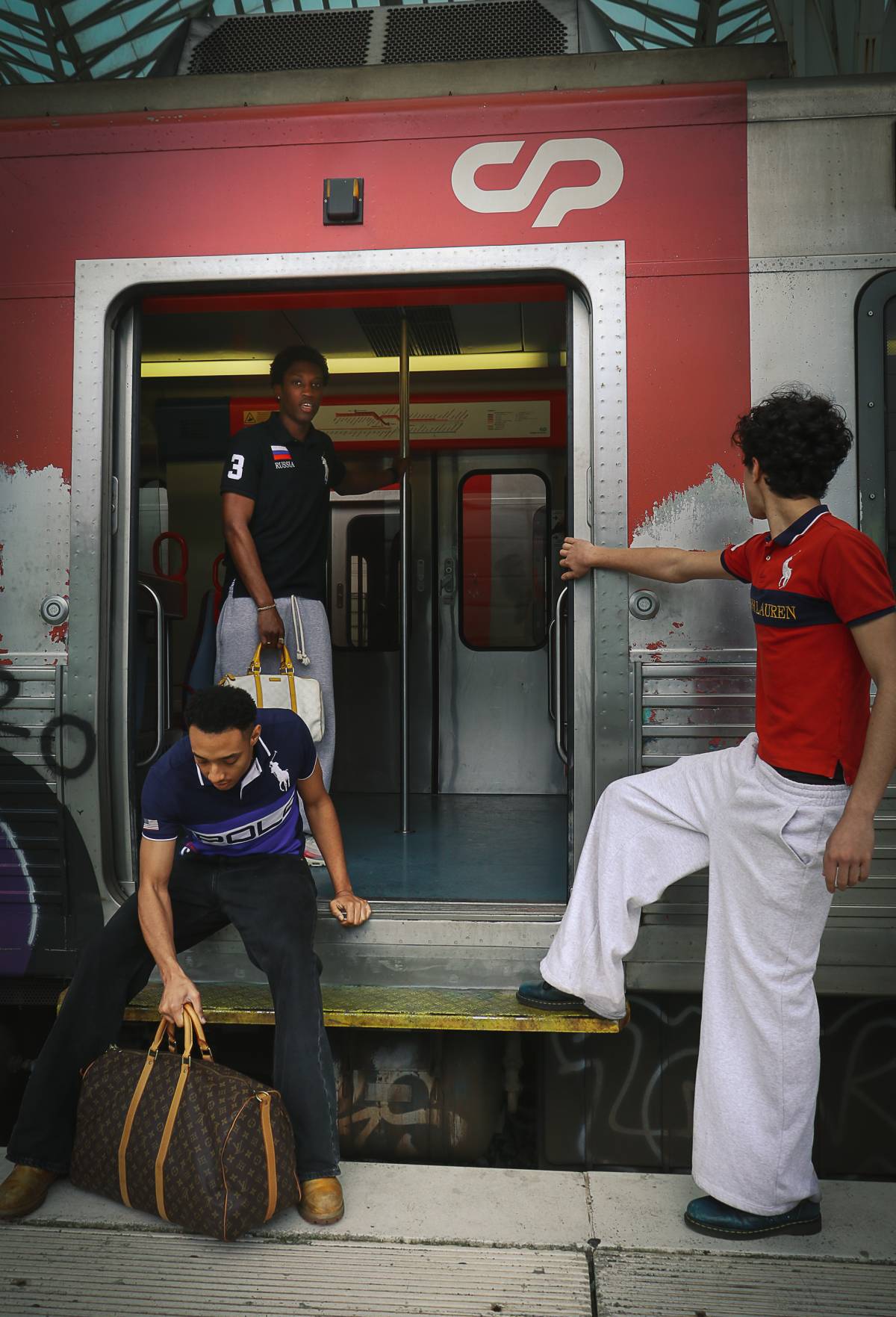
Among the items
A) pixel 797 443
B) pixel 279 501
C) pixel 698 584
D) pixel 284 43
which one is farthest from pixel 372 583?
pixel 797 443

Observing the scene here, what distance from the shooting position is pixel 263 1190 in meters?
2.29

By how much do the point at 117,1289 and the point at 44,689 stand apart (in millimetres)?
1607

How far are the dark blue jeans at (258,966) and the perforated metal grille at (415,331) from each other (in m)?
3.14

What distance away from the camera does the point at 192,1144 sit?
7.50 feet

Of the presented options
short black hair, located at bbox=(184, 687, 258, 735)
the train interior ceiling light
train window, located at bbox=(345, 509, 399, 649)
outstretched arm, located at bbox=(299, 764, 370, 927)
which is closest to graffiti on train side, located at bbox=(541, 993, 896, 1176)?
outstretched arm, located at bbox=(299, 764, 370, 927)

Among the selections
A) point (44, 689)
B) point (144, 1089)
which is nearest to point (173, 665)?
point (44, 689)

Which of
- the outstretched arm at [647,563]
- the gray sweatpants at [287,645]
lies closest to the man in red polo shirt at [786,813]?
the outstretched arm at [647,563]

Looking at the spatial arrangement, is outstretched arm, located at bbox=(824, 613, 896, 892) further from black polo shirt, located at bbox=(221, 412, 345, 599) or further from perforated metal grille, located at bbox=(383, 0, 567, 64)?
perforated metal grille, located at bbox=(383, 0, 567, 64)

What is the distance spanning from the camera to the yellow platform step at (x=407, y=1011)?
270 cm

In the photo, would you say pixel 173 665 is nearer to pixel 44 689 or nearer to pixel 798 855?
pixel 44 689

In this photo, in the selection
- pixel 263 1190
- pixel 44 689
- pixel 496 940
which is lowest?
pixel 263 1190

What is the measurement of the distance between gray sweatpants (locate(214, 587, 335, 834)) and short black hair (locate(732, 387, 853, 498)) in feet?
5.41

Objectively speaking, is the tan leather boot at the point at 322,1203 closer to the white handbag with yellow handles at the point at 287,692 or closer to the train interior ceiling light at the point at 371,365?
the white handbag with yellow handles at the point at 287,692

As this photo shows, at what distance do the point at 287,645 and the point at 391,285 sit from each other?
3.97ft
